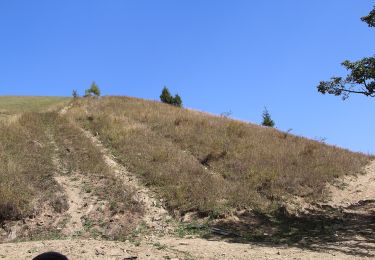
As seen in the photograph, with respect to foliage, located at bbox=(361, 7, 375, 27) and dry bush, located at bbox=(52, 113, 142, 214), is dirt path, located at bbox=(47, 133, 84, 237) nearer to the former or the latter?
dry bush, located at bbox=(52, 113, 142, 214)

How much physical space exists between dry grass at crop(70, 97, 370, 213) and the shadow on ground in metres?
0.98

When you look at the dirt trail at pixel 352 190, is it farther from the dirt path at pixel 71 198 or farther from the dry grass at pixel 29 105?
the dry grass at pixel 29 105

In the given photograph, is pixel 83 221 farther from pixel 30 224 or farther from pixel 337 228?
pixel 337 228

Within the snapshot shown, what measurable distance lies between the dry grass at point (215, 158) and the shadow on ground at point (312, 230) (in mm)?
984

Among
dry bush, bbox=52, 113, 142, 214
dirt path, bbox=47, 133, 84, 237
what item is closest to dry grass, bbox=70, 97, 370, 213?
dry bush, bbox=52, 113, 142, 214

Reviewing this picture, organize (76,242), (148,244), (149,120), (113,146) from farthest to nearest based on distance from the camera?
1. (149,120)
2. (113,146)
3. (148,244)
4. (76,242)

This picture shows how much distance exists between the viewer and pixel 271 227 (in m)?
12.3

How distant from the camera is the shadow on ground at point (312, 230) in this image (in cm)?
1056

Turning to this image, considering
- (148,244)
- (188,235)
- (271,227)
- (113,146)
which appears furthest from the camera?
(113,146)

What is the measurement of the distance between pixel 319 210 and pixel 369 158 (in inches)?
357

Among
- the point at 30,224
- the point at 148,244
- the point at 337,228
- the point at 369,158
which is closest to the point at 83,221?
the point at 30,224

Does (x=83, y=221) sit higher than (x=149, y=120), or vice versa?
(x=149, y=120)

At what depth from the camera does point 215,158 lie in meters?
18.3

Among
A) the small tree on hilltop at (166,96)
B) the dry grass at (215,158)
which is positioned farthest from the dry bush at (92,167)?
the small tree on hilltop at (166,96)
